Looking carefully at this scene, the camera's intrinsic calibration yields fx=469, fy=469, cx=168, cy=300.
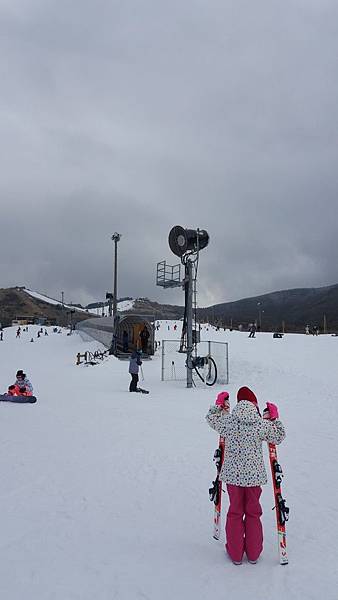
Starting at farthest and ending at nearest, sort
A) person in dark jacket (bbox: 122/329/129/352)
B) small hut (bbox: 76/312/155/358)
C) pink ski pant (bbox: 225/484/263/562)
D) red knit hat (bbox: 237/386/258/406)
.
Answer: person in dark jacket (bbox: 122/329/129/352), small hut (bbox: 76/312/155/358), red knit hat (bbox: 237/386/258/406), pink ski pant (bbox: 225/484/263/562)

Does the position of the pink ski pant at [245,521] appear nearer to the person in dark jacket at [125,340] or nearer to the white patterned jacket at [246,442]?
the white patterned jacket at [246,442]

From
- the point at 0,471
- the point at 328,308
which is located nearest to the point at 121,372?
the point at 0,471

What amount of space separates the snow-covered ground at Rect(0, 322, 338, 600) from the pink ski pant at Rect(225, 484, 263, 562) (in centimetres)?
15

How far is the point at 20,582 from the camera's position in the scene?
13.9 feet

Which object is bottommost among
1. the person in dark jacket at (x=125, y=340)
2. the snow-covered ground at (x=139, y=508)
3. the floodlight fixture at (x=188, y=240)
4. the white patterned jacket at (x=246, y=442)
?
the snow-covered ground at (x=139, y=508)

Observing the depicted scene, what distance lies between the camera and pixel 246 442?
15.3 ft

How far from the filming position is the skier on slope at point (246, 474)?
14.9 ft

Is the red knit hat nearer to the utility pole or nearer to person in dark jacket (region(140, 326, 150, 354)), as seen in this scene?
the utility pole

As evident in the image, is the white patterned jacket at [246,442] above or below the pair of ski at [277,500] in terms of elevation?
above

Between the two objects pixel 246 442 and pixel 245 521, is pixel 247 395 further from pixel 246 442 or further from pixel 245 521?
pixel 245 521

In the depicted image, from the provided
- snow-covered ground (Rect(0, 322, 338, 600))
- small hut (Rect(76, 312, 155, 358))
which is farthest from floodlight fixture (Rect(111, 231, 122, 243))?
snow-covered ground (Rect(0, 322, 338, 600))

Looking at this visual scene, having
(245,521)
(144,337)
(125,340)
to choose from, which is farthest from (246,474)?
(125,340)

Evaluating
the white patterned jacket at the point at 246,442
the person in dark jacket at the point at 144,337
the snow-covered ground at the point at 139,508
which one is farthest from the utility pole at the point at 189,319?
the white patterned jacket at the point at 246,442

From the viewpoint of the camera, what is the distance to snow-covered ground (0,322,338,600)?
4.25m
